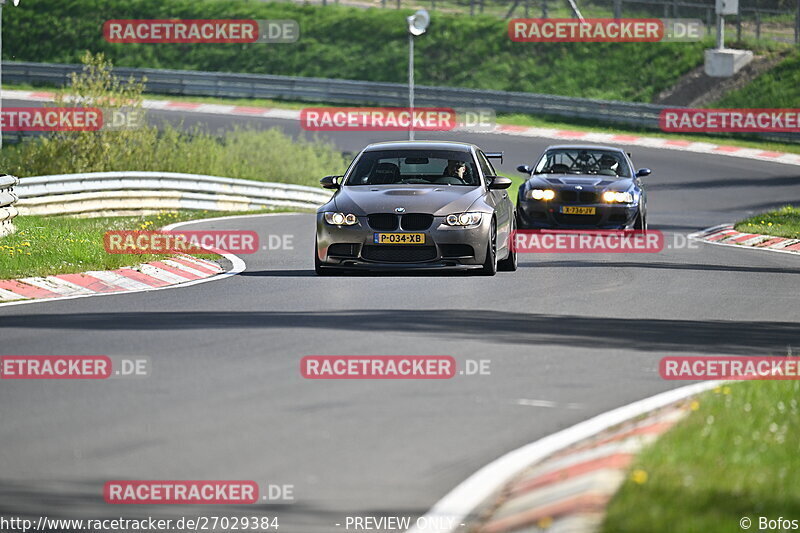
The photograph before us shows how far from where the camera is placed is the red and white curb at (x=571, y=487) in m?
6.39

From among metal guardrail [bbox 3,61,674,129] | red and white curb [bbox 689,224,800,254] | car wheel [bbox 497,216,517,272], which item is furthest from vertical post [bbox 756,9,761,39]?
car wheel [bbox 497,216,517,272]

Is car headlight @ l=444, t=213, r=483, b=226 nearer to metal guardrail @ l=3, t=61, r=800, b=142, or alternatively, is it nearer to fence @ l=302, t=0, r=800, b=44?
metal guardrail @ l=3, t=61, r=800, b=142

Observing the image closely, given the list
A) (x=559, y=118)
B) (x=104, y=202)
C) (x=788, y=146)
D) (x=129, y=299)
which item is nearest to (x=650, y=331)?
(x=129, y=299)

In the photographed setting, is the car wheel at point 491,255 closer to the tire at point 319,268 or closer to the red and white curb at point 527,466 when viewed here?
the tire at point 319,268

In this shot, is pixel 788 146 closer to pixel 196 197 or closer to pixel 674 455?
pixel 196 197

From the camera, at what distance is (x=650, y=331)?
13.7 metres

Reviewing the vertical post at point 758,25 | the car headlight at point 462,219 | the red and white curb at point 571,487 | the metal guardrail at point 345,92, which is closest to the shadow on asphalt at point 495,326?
the car headlight at point 462,219

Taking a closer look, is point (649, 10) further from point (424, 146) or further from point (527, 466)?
point (527, 466)

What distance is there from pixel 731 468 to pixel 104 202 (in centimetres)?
2186

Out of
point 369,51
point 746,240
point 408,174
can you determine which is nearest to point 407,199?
point 408,174

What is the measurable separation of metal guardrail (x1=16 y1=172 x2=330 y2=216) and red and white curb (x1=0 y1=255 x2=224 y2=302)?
7.37 m

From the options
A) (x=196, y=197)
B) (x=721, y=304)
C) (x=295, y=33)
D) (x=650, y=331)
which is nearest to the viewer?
(x=650, y=331)

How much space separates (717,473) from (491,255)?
1034cm

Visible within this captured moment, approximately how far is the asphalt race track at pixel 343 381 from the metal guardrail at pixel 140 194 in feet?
21.5
